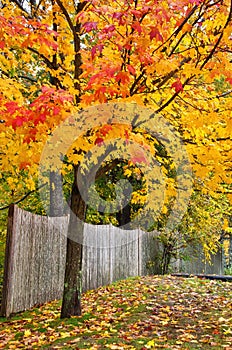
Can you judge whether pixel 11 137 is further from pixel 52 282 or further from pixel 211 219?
pixel 211 219

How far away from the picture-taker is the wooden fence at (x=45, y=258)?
700 cm

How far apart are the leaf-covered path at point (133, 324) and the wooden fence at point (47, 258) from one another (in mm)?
391

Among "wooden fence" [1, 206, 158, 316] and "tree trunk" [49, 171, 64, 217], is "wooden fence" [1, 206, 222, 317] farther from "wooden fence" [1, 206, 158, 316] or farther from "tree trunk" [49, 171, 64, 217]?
"tree trunk" [49, 171, 64, 217]

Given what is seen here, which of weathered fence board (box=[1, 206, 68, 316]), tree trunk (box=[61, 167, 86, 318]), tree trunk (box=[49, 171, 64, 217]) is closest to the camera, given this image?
tree trunk (box=[61, 167, 86, 318])

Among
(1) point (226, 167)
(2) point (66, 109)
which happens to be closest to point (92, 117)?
(2) point (66, 109)

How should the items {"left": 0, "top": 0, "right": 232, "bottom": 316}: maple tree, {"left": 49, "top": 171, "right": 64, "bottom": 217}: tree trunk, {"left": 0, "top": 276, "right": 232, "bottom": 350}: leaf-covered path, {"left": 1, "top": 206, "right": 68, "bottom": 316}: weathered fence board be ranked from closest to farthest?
{"left": 0, "top": 0, "right": 232, "bottom": 316}: maple tree → {"left": 0, "top": 276, "right": 232, "bottom": 350}: leaf-covered path → {"left": 1, "top": 206, "right": 68, "bottom": 316}: weathered fence board → {"left": 49, "top": 171, "right": 64, "bottom": 217}: tree trunk

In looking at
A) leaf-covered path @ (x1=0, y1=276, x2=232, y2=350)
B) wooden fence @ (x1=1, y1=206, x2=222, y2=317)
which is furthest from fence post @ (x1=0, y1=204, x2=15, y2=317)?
leaf-covered path @ (x1=0, y1=276, x2=232, y2=350)

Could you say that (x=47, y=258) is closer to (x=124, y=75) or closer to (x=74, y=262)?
(x=74, y=262)

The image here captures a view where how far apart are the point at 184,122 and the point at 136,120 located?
1.22 metres

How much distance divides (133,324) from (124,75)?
3.48m

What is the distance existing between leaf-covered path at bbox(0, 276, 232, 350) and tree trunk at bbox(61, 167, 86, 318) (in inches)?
8.6

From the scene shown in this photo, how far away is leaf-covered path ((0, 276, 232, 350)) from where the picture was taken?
511cm

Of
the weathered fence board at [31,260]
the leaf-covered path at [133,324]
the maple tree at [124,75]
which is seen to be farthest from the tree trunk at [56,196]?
the maple tree at [124,75]

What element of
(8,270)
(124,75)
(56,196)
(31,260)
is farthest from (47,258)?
(124,75)
